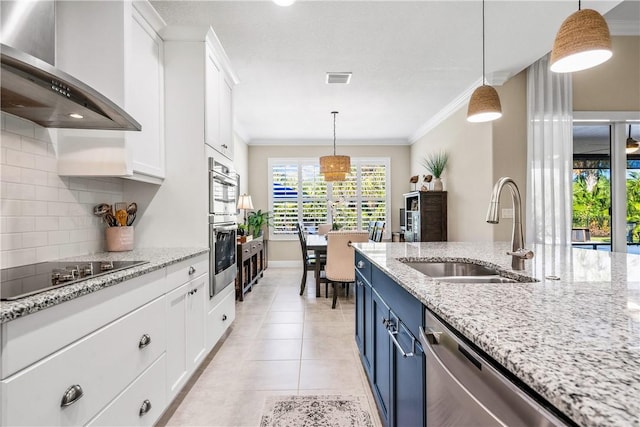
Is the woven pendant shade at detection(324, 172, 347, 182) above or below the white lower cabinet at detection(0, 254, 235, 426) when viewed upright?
above

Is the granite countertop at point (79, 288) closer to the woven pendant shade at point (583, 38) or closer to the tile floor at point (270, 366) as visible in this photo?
the tile floor at point (270, 366)

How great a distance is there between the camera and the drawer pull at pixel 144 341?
5.04ft

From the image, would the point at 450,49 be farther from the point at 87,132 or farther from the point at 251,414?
the point at 251,414

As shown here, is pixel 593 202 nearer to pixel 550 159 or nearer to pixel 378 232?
pixel 550 159

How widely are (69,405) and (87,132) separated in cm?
150

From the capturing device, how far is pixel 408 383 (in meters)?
1.21

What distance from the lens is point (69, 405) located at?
109 centimetres

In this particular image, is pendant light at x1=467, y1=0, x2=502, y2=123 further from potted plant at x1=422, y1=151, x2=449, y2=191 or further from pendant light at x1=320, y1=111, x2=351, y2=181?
potted plant at x1=422, y1=151, x2=449, y2=191

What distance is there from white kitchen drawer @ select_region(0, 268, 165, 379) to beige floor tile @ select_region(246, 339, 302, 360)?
4.59 feet

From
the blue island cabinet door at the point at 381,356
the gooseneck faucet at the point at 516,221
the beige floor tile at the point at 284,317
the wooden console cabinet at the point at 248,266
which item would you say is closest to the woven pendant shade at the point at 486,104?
the gooseneck faucet at the point at 516,221

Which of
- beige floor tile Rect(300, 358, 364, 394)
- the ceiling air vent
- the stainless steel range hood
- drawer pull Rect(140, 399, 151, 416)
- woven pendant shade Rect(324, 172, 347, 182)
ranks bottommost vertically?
beige floor tile Rect(300, 358, 364, 394)

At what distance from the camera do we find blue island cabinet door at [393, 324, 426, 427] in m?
1.06

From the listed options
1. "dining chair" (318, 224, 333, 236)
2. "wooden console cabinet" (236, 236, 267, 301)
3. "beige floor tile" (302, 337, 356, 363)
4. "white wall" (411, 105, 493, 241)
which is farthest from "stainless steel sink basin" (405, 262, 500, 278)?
"dining chair" (318, 224, 333, 236)

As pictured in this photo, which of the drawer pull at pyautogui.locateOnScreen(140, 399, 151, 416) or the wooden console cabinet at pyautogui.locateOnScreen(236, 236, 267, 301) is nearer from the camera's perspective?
the drawer pull at pyautogui.locateOnScreen(140, 399, 151, 416)
